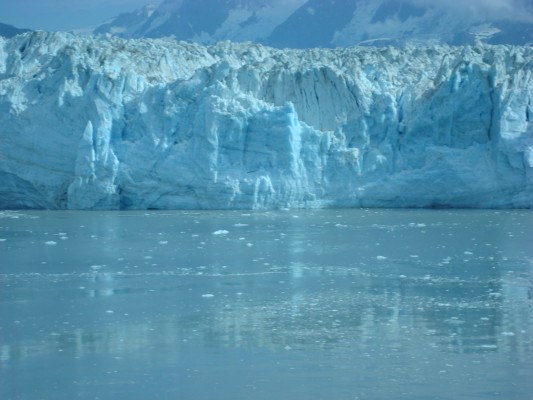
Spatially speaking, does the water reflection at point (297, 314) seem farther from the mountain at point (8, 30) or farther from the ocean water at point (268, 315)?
the mountain at point (8, 30)

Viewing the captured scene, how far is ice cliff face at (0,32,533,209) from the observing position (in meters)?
13.6

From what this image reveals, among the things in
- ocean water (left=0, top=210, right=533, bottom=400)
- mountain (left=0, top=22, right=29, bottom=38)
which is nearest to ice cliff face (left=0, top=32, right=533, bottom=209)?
ocean water (left=0, top=210, right=533, bottom=400)

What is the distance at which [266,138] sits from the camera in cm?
1375

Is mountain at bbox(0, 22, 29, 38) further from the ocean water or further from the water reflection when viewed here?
the water reflection

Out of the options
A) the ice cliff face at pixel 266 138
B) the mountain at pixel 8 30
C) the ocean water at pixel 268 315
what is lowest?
the ocean water at pixel 268 315

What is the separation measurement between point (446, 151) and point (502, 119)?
3.11ft

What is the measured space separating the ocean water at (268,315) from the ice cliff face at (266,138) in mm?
2890

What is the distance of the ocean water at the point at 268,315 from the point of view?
4.41 m

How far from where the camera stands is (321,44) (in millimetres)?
27391

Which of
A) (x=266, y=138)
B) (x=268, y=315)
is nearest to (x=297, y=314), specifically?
Answer: (x=268, y=315)

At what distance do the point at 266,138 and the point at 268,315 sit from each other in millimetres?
8006

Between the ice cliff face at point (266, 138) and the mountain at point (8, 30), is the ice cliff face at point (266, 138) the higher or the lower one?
the lower one

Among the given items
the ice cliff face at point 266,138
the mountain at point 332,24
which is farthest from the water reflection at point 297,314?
the mountain at point 332,24

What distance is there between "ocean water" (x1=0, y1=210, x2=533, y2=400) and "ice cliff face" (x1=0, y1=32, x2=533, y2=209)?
2.89 metres
